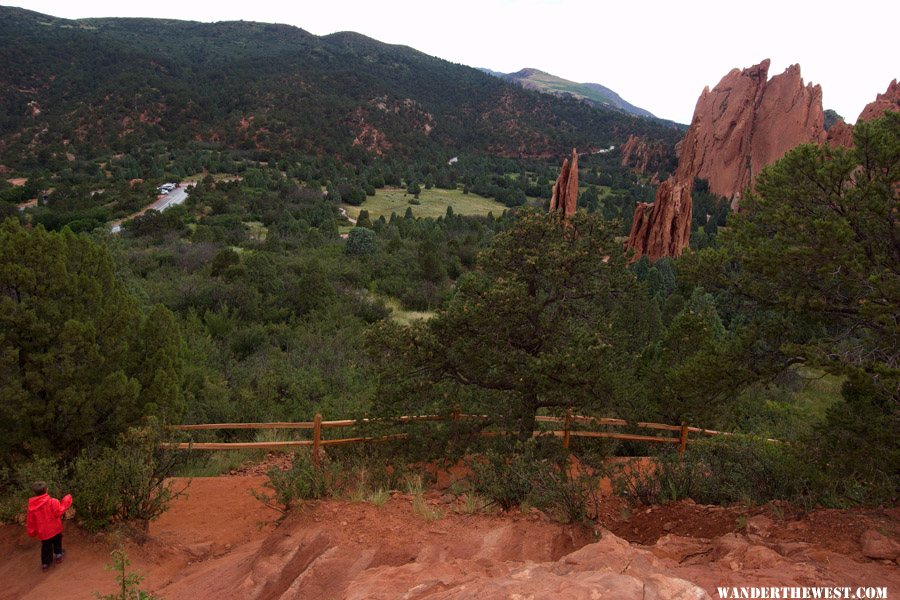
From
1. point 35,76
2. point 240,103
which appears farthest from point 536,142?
point 35,76

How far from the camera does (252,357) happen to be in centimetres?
1856

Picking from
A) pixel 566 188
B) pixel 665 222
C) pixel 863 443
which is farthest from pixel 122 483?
pixel 665 222

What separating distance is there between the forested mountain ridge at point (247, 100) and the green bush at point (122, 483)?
65087 millimetres

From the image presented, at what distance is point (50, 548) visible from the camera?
576 cm

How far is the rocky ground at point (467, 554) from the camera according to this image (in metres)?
3.94

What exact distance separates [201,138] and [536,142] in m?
54.5

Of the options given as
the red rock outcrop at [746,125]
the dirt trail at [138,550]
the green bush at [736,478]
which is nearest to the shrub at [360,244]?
the dirt trail at [138,550]

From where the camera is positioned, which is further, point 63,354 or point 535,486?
point 63,354

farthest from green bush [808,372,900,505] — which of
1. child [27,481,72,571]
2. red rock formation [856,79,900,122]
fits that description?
red rock formation [856,79,900,122]

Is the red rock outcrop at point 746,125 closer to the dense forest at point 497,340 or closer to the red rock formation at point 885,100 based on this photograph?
the red rock formation at point 885,100

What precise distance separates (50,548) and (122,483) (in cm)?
83

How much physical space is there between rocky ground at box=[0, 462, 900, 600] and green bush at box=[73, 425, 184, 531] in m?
0.29

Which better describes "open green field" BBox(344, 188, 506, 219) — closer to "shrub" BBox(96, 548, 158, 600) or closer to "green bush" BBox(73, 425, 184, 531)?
"green bush" BBox(73, 425, 184, 531)

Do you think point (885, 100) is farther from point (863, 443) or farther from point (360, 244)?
point (863, 443)
